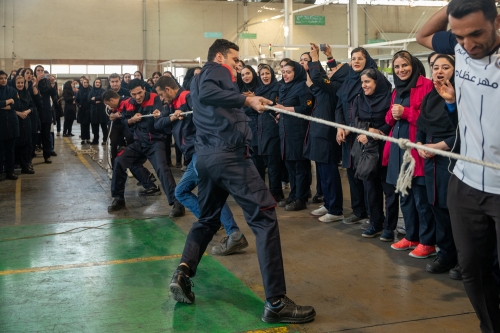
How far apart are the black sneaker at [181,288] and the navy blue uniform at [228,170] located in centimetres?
14

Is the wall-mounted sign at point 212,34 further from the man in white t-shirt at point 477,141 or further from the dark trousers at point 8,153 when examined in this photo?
the man in white t-shirt at point 477,141

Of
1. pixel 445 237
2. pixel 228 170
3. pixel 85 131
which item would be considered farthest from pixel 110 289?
pixel 85 131

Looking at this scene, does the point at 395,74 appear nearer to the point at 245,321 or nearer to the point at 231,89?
the point at 231,89

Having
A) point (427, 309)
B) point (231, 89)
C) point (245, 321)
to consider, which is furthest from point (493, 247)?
point (231, 89)

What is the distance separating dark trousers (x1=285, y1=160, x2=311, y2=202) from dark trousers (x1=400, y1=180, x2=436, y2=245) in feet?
6.55

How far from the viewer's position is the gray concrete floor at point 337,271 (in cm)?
390

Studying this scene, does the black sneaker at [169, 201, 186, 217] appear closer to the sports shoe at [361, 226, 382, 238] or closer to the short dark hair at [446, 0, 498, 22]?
the sports shoe at [361, 226, 382, 238]

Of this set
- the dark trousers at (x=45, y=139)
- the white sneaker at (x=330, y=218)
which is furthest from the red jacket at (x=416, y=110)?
the dark trousers at (x=45, y=139)

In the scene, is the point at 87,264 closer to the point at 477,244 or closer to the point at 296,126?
the point at 296,126

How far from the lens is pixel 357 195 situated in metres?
6.65

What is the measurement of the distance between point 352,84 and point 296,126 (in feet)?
4.19

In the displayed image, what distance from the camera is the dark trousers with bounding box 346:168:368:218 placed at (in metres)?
Result: 6.59

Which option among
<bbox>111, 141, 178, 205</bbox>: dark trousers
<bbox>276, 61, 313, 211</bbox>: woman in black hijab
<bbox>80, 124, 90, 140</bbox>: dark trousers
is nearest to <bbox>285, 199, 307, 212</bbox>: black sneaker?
<bbox>276, 61, 313, 211</bbox>: woman in black hijab

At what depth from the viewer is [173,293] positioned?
165 inches
